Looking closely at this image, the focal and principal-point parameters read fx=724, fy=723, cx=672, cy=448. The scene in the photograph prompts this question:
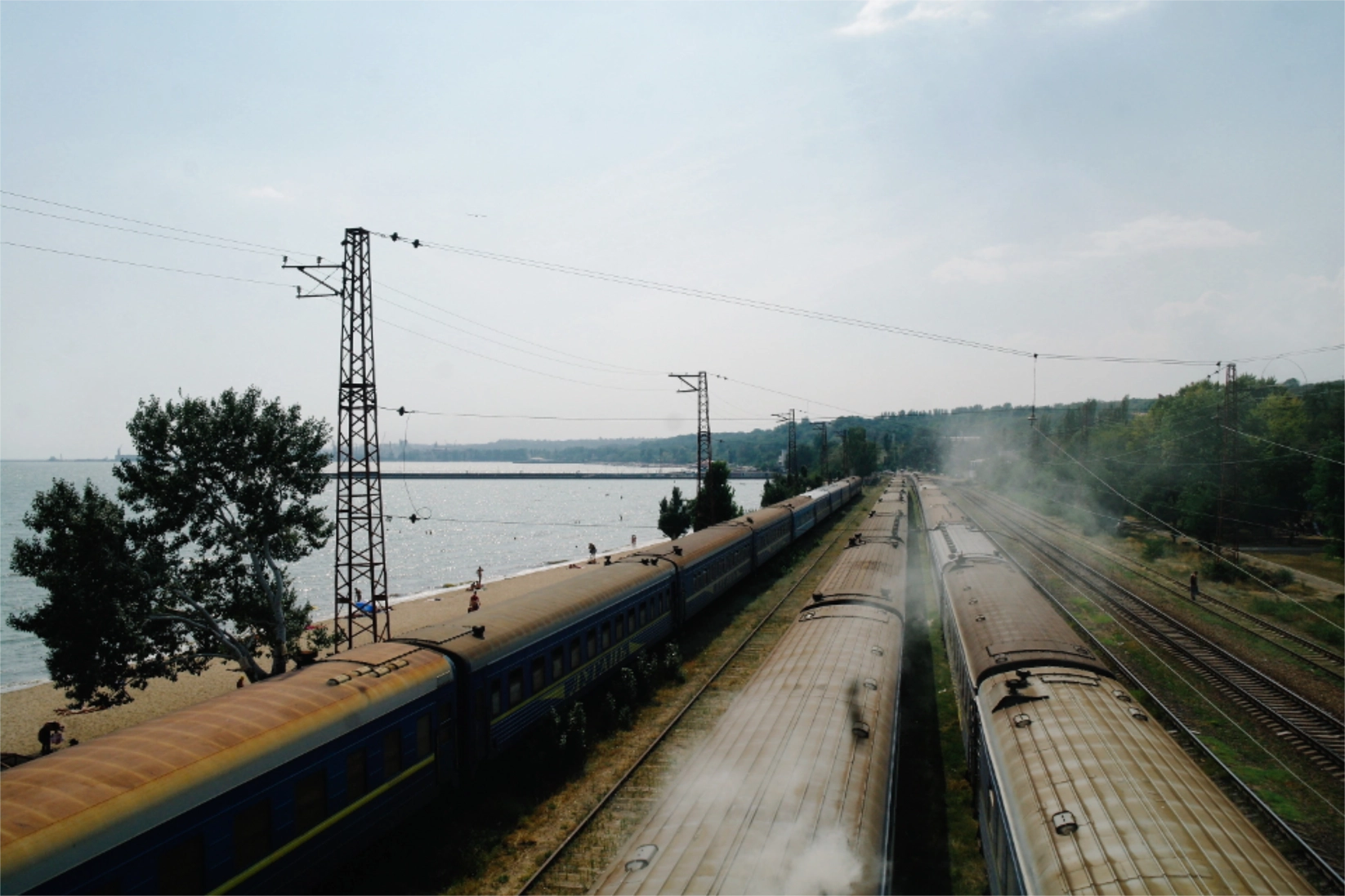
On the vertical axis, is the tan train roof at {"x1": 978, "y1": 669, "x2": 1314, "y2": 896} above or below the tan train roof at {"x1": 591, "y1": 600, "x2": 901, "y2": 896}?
above

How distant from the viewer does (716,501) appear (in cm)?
5081

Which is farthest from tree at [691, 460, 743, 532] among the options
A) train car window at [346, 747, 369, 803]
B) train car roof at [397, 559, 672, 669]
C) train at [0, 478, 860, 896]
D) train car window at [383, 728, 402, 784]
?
train car window at [346, 747, 369, 803]

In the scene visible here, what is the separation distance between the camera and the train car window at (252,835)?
9188 millimetres

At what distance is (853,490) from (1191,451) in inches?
1541

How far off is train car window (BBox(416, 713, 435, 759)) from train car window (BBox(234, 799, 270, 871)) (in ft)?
10.6

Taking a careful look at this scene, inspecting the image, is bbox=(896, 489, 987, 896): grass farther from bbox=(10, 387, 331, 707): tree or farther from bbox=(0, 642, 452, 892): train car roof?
bbox=(10, 387, 331, 707): tree

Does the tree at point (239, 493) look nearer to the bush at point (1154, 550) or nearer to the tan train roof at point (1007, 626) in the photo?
the tan train roof at point (1007, 626)

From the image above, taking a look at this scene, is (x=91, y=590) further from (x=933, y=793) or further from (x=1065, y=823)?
(x=1065, y=823)

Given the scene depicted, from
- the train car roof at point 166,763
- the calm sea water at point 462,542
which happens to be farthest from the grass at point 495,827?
the calm sea water at point 462,542

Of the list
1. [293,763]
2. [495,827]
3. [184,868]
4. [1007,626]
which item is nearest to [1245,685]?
[1007,626]

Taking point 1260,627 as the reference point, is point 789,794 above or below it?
above

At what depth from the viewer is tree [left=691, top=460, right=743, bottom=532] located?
49.0 metres

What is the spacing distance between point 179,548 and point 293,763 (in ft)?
45.4

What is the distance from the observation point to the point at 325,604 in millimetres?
53406
